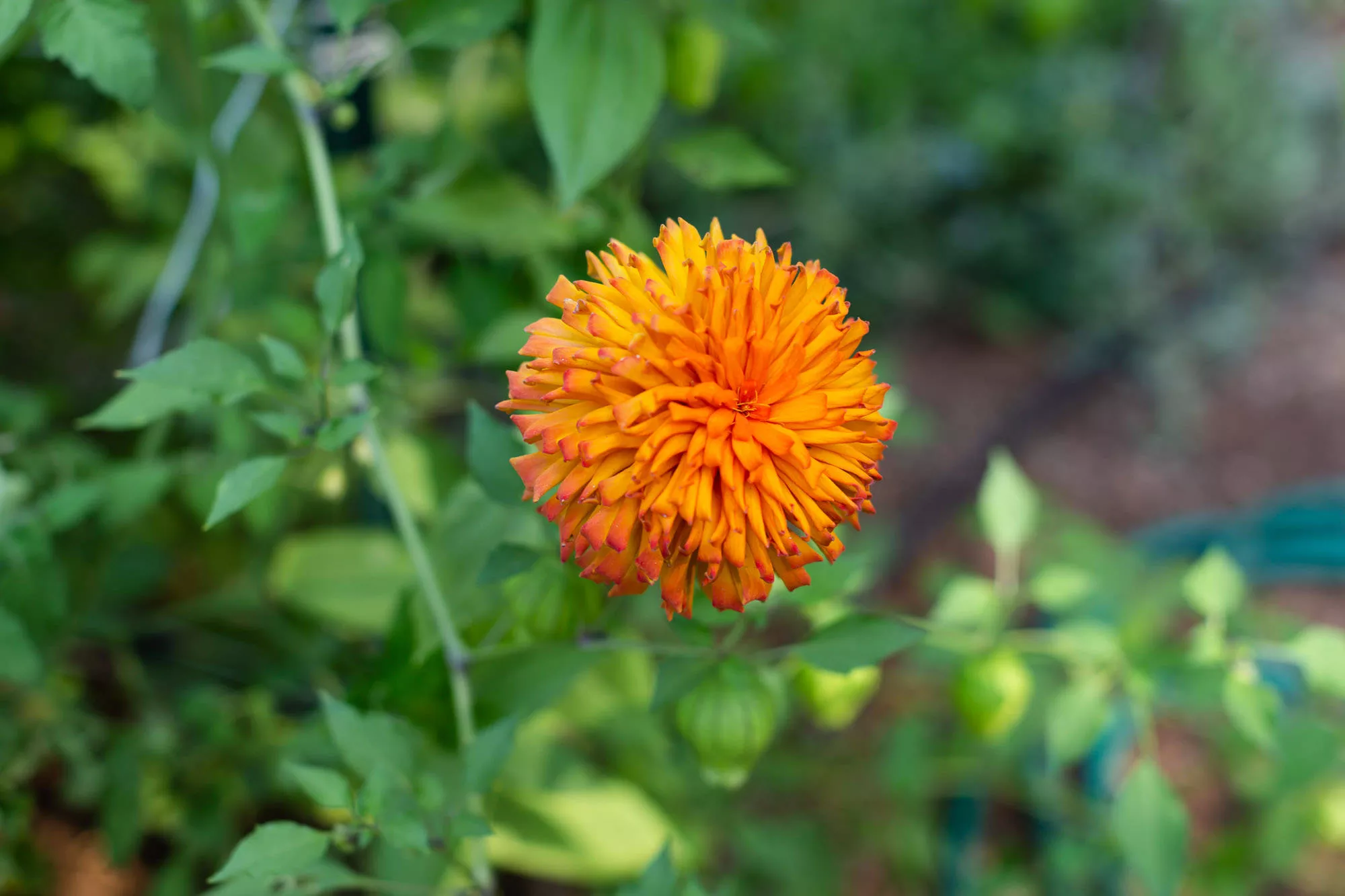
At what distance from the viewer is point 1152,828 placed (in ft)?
1.97

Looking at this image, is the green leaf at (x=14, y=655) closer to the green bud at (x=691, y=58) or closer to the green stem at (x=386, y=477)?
the green stem at (x=386, y=477)

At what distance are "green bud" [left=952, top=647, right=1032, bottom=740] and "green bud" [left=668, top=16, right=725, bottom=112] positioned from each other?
43 cm

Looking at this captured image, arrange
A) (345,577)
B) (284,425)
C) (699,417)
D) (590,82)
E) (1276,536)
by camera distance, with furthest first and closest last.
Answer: (1276,536), (345,577), (590,82), (284,425), (699,417)

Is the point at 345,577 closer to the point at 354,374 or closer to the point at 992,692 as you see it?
the point at 354,374

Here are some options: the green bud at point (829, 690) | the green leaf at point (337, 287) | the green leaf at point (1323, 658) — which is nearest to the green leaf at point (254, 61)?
the green leaf at point (337, 287)

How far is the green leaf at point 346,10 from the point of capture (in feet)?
1.59

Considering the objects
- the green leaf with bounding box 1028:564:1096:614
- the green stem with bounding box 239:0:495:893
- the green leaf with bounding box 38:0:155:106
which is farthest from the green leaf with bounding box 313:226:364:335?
the green leaf with bounding box 1028:564:1096:614

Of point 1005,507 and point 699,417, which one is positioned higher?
point 1005,507

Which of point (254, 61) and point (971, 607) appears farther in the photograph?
point (971, 607)

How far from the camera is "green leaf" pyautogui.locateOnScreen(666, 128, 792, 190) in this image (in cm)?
63

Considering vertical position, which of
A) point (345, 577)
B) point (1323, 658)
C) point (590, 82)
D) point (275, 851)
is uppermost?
point (590, 82)

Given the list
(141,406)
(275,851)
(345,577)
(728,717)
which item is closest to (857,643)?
(728,717)

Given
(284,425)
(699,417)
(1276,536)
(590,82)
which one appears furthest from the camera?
(1276,536)

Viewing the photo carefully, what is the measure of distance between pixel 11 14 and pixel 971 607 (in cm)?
61
